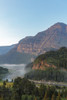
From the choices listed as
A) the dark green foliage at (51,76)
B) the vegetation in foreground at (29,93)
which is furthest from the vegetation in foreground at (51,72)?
the vegetation in foreground at (29,93)

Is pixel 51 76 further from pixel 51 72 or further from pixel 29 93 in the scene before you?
pixel 29 93

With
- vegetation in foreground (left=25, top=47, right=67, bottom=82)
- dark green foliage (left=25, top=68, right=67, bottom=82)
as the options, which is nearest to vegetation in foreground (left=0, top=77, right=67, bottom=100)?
dark green foliage (left=25, top=68, right=67, bottom=82)

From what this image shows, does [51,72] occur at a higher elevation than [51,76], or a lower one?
higher

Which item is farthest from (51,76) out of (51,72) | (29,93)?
(29,93)

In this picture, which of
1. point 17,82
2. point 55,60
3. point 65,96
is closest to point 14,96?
point 17,82

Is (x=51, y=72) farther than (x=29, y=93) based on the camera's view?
Yes

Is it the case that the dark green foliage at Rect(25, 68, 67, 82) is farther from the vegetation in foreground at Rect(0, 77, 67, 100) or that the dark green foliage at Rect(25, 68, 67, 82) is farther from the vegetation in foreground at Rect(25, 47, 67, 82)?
the vegetation in foreground at Rect(0, 77, 67, 100)

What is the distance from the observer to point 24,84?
62500 mm

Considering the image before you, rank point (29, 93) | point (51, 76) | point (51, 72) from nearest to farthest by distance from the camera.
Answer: point (29, 93) < point (51, 76) < point (51, 72)

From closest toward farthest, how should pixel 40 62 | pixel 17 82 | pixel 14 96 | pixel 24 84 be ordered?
pixel 14 96, pixel 24 84, pixel 17 82, pixel 40 62

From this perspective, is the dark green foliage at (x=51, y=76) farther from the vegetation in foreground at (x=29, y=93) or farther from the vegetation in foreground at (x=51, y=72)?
the vegetation in foreground at (x=29, y=93)

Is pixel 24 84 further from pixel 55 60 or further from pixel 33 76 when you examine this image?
pixel 55 60

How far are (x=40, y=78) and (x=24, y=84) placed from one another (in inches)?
2059

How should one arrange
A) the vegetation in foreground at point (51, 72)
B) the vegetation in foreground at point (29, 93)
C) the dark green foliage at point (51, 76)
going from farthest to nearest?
the vegetation in foreground at point (51, 72)
the dark green foliage at point (51, 76)
the vegetation in foreground at point (29, 93)
